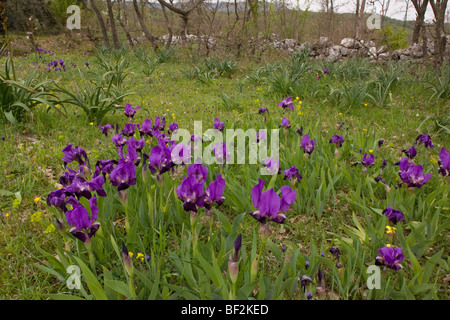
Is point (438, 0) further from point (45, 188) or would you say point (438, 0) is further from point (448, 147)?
point (45, 188)

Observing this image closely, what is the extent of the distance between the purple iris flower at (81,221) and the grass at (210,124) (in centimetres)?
40

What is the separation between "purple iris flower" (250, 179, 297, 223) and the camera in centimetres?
119

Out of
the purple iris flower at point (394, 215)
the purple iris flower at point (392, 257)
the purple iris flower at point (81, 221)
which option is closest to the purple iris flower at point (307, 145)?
the purple iris flower at point (394, 215)

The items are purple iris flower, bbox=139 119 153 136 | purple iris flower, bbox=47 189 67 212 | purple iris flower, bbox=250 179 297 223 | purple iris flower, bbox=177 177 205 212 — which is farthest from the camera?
purple iris flower, bbox=139 119 153 136

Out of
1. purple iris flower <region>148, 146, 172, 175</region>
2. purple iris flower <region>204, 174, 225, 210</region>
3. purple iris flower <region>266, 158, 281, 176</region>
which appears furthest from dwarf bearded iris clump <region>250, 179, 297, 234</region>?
purple iris flower <region>266, 158, 281, 176</region>

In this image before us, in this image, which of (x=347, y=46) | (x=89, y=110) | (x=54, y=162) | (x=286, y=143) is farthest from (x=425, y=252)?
(x=347, y=46)

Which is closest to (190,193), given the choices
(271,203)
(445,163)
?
(271,203)

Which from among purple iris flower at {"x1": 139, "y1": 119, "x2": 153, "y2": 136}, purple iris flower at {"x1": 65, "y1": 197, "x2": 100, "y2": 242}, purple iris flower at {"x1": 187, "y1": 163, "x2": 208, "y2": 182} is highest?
purple iris flower at {"x1": 139, "y1": 119, "x2": 153, "y2": 136}

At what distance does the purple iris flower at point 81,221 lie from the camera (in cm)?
127

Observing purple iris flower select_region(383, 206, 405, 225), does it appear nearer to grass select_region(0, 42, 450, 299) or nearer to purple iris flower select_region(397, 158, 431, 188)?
grass select_region(0, 42, 450, 299)

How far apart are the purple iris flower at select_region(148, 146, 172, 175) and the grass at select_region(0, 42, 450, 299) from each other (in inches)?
28.3

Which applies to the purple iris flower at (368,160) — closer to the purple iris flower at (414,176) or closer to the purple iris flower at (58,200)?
the purple iris flower at (414,176)

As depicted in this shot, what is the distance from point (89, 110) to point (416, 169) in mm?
3644
